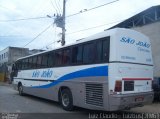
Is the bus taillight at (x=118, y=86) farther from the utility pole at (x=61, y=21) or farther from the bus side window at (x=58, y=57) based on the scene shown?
the utility pole at (x=61, y=21)

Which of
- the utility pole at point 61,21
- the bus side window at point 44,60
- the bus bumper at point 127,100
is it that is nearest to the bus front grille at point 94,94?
the bus bumper at point 127,100

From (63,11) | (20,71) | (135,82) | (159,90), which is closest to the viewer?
(135,82)

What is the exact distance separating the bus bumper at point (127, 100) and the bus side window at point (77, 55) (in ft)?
8.82

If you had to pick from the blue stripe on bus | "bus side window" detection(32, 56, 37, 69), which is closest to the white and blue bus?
the blue stripe on bus

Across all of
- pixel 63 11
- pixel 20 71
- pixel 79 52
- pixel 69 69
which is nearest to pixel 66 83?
A: pixel 69 69

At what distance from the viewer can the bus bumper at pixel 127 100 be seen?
8.51 m

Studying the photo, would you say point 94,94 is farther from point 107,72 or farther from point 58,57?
point 58,57

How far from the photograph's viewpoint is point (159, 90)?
42.4 feet

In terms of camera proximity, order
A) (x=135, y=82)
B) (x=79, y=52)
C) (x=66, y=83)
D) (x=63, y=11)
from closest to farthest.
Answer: (x=135, y=82), (x=79, y=52), (x=66, y=83), (x=63, y=11)

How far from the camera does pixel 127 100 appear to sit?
8797 mm

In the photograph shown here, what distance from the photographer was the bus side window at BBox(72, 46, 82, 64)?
419 inches

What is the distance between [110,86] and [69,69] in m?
3.13

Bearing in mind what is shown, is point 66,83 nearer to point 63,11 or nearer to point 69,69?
point 69,69

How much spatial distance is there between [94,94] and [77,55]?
2251mm
